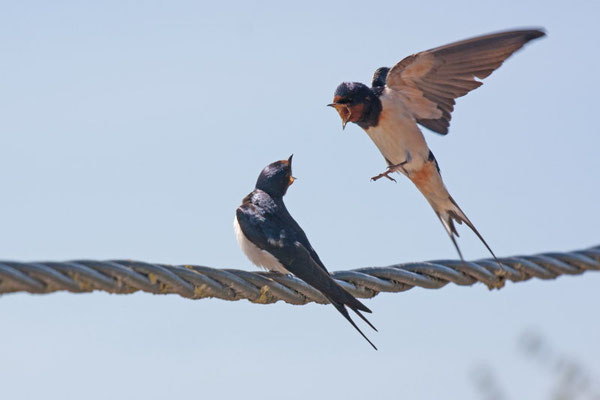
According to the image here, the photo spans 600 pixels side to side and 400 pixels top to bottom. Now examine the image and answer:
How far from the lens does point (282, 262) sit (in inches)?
132

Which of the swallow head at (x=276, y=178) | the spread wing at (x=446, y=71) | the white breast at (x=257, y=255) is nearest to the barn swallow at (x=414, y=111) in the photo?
the spread wing at (x=446, y=71)

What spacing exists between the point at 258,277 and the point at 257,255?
1.04 metres

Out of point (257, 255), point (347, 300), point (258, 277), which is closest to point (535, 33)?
point (257, 255)

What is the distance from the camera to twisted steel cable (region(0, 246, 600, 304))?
194cm

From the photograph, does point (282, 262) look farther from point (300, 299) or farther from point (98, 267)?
point (98, 267)

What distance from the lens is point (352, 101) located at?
4.26 m

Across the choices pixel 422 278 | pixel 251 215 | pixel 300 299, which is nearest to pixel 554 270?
pixel 422 278

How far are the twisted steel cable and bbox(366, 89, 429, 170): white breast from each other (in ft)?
3.83

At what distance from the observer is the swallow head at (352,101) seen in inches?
167

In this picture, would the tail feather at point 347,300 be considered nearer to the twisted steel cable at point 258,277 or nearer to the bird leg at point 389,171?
the twisted steel cable at point 258,277

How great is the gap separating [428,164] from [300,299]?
5.71 ft

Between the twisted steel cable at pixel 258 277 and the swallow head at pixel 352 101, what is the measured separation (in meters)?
1.30

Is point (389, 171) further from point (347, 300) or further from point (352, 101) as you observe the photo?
point (347, 300)

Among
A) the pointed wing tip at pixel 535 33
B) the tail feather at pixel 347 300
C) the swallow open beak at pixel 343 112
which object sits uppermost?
the swallow open beak at pixel 343 112
